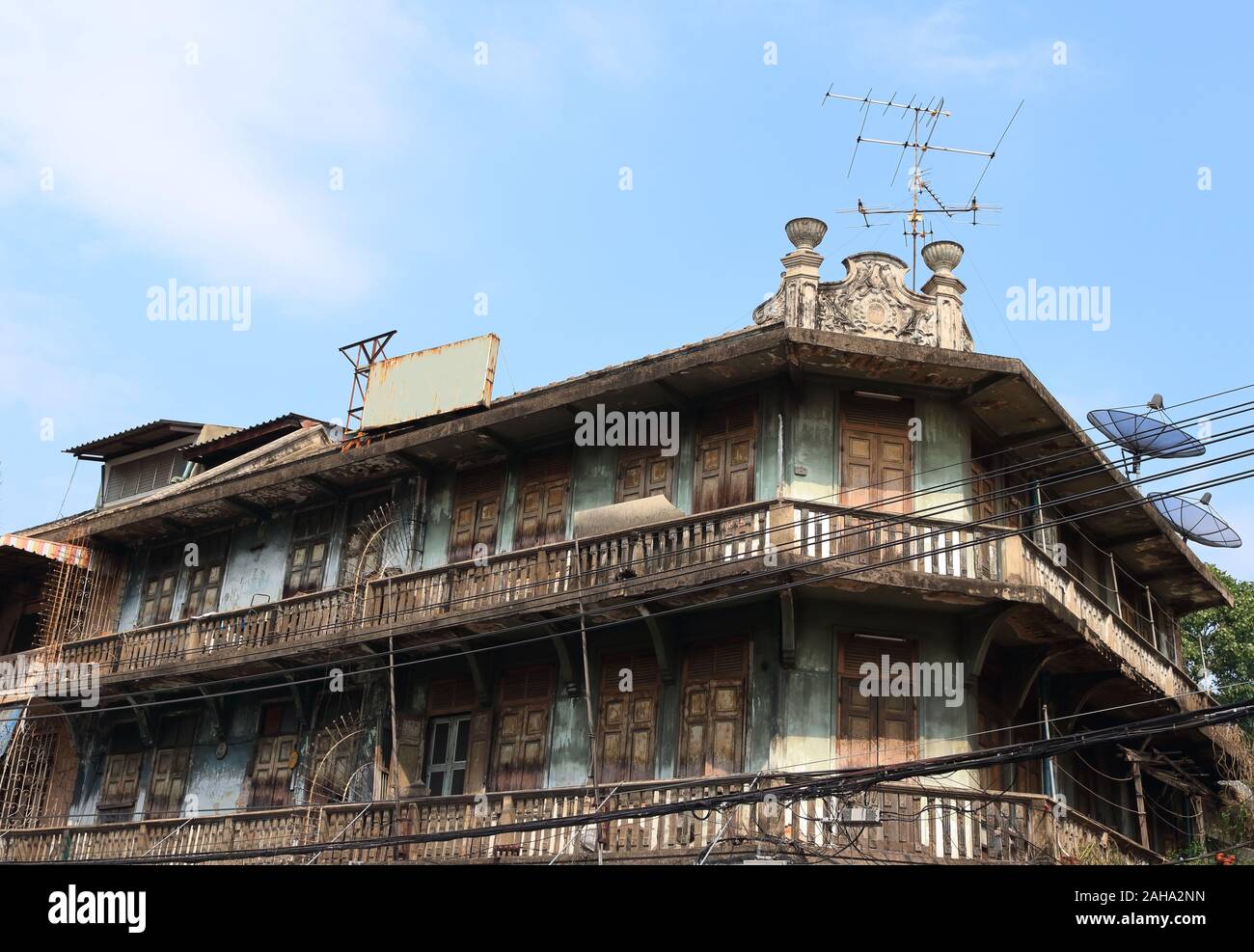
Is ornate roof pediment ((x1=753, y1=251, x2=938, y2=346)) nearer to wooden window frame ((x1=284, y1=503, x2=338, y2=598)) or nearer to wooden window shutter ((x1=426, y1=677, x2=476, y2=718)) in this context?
wooden window shutter ((x1=426, y1=677, x2=476, y2=718))

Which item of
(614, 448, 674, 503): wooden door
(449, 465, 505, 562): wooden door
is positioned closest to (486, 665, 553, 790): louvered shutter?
(449, 465, 505, 562): wooden door

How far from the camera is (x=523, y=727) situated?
19531mm

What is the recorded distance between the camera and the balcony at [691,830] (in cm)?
1571

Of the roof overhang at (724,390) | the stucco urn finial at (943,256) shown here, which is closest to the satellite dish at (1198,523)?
the roof overhang at (724,390)

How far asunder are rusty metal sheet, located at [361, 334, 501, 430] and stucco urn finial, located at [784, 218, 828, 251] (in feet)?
16.6

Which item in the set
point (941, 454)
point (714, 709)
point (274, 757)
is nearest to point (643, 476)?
point (714, 709)

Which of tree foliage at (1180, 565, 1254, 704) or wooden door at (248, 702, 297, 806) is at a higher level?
tree foliage at (1180, 565, 1254, 704)

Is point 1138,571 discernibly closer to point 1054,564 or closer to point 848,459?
point 1054,564

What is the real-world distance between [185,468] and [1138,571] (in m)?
18.2

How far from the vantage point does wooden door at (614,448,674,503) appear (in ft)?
63.8

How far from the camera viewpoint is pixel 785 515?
17.1 meters

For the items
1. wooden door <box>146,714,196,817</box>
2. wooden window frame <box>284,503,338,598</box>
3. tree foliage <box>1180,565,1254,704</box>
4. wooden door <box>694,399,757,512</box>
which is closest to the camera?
wooden door <box>694,399,757,512</box>
